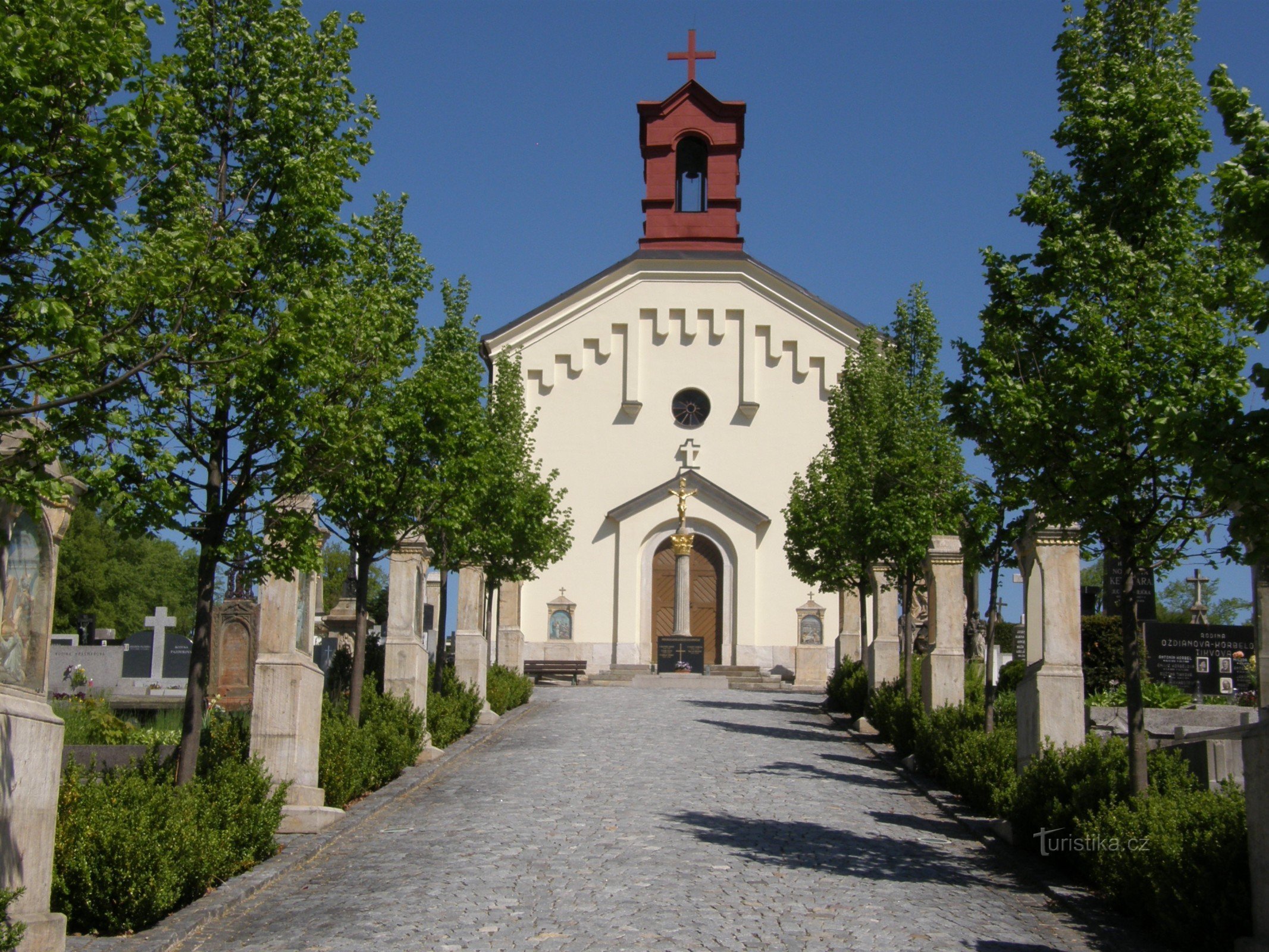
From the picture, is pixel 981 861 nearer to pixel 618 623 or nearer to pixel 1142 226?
pixel 1142 226

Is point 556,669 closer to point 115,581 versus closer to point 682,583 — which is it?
point 682,583

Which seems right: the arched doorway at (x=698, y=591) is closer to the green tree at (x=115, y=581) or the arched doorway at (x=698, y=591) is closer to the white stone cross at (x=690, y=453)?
the white stone cross at (x=690, y=453)

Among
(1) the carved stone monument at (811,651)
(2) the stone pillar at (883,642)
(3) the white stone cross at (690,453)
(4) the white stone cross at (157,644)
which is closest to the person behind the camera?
(2) the stone pillar at (883,642)

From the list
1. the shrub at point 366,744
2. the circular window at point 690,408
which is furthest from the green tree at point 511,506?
the circular window at point 690,408

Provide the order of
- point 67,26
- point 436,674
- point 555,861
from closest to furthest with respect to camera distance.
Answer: point 67,26
point 555,861
point 436,674

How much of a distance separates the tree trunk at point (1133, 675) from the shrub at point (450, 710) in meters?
9.08

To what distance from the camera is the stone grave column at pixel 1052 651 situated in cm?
1149

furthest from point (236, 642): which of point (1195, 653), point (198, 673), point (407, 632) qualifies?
point (1195, 653)

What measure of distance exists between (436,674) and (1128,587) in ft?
39.3

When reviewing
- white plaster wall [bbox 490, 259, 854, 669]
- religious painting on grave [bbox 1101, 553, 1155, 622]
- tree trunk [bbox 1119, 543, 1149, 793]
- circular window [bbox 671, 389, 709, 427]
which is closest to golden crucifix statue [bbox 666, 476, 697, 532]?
white plaster wall [bbox 490, 259, 854, 669]

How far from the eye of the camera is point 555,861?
9656 mm

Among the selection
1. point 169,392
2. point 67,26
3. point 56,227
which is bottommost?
point 169,392

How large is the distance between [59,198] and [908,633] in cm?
1518

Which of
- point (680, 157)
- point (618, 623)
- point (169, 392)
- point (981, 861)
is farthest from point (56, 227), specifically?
point (680, 157)
